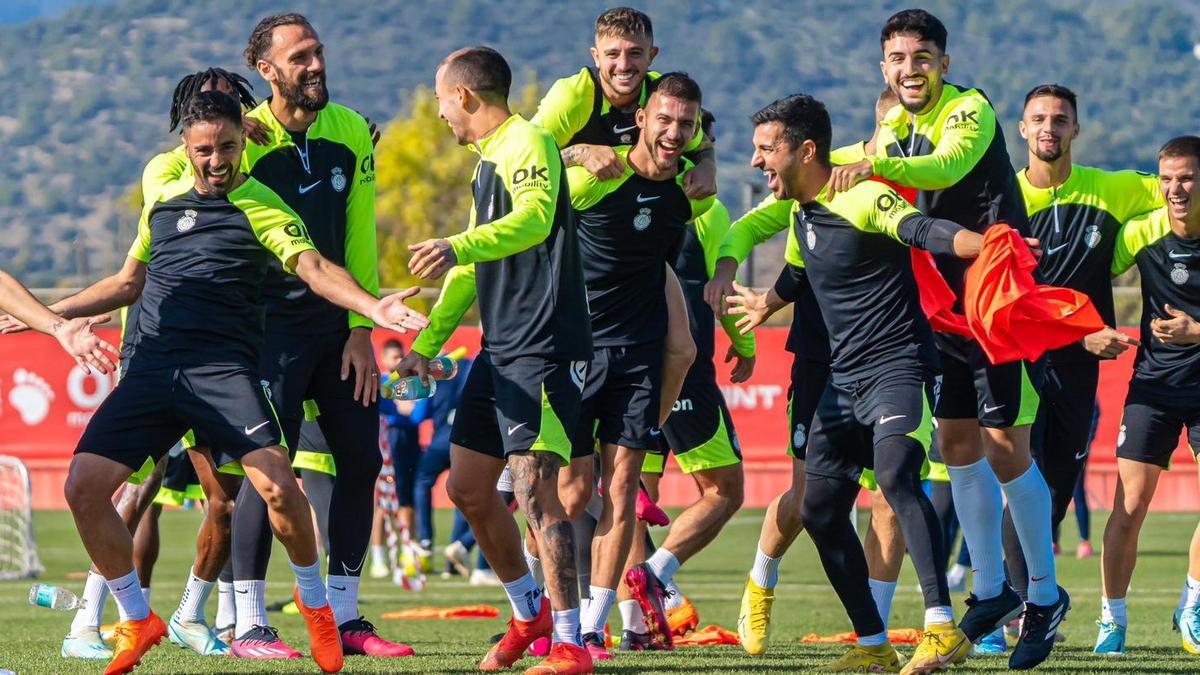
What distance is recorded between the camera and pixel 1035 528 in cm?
815

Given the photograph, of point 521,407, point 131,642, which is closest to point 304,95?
point 521,407

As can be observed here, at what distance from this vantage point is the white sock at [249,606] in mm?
8320

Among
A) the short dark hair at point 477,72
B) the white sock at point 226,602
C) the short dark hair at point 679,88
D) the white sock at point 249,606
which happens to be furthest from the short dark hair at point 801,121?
the white sock at point 226,602

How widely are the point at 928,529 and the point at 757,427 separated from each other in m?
13.4

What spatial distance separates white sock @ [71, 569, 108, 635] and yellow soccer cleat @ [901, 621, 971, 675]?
162 inches

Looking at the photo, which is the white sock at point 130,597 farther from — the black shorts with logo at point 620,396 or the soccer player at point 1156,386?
the soccer player at point 1156,386

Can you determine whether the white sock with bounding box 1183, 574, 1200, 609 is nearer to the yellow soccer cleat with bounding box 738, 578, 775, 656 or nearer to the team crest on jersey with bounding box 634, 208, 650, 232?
the yellow soccer cleat with bounding box 738, 578, 775, 656

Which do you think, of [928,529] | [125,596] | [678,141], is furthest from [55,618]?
[928,529]

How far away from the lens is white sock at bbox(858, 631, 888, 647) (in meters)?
7.61

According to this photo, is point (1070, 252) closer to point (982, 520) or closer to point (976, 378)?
point (976, 378)

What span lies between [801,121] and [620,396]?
1.79 meters

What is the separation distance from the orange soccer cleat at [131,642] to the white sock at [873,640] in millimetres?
2994

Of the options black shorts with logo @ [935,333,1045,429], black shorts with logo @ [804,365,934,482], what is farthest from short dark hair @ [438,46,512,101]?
black shorts with logo @ [935,333,1045,429]

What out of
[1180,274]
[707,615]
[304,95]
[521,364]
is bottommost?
[707,615]
